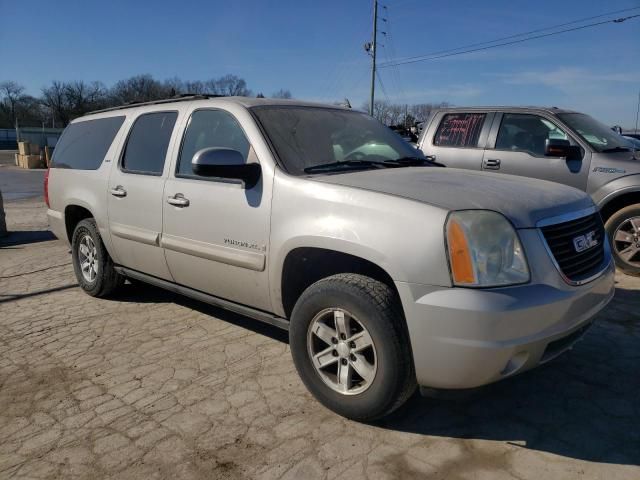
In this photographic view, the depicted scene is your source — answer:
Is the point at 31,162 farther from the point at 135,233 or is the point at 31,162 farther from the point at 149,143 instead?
the point at 135,233

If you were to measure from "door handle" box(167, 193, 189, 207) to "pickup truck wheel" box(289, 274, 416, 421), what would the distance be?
49.7 inches

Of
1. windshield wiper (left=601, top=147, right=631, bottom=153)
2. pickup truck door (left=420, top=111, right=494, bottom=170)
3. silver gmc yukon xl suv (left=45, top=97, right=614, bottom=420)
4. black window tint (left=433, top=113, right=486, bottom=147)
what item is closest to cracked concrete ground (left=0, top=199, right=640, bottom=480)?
silver gmc yukon xl suv (left=45, top=97, right=614, bottom=420)

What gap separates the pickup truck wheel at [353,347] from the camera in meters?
2.57

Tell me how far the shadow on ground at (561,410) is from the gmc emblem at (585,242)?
2.91ft

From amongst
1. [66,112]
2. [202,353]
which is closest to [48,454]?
[202,353]

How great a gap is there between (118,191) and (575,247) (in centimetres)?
345

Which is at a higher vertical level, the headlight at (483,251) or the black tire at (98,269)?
the headlight at (483,251)

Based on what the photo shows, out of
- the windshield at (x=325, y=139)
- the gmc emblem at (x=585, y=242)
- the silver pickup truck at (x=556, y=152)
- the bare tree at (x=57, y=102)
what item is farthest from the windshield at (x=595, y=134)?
the bare tree at (x=57, y=102)

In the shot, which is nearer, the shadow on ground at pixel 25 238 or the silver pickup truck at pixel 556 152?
the silver pickup truck at pixel 556 152

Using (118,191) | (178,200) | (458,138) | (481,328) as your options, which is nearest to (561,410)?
A: (481,328)

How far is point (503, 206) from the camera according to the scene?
2.56m

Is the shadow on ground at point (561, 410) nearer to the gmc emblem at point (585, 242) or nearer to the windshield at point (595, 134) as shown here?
the gmc emblem at point (585, 242)

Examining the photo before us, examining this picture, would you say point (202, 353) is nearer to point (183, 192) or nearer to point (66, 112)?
point (183, 192)

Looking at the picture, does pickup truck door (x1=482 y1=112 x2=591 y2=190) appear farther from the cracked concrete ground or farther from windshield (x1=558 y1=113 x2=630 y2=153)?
the cracked concrete ground
